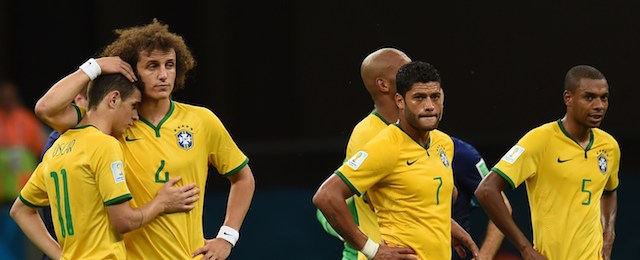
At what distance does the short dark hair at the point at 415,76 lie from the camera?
7117 millimetres

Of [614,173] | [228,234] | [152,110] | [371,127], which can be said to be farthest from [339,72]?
[152,110]

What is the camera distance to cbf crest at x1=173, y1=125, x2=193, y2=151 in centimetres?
706

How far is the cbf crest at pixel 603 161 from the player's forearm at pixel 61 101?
2930 mm

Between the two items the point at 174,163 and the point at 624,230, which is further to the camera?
the point at 624,230

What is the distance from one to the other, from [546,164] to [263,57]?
5489mm

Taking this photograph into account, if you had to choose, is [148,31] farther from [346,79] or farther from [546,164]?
[346,79]

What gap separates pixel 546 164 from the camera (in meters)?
7.76

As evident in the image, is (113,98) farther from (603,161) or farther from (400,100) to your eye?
(603,161)

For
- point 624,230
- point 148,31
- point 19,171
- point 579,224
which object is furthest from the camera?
point 19,171

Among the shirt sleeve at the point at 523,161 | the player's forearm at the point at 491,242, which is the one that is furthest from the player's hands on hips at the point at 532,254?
the player's forearm at the point at 491,242

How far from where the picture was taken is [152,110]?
23.3 ft

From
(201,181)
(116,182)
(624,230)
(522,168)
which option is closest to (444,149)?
(522,168)

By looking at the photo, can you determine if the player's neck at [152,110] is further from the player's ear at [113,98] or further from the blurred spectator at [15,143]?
the blurred spectator at [15,143]

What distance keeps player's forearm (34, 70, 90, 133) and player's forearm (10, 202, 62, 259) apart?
0.55 m
